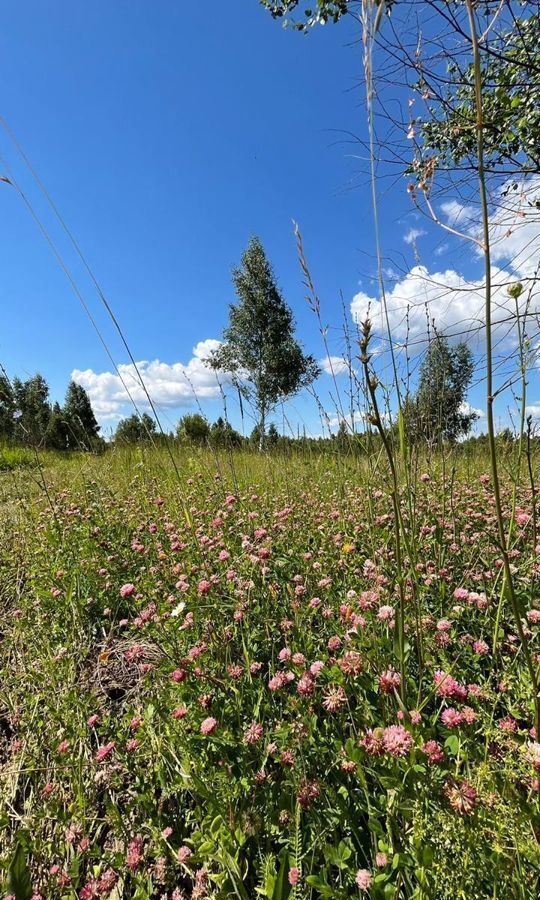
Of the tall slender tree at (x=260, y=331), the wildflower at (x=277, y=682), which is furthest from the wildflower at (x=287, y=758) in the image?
the tall slender tree at (x=260, y=331)

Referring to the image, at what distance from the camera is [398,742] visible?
0.89 meters

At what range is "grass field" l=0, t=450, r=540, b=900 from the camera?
2.98 ft

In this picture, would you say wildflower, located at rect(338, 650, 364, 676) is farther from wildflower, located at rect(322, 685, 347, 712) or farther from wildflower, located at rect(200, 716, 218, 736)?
wildflower, located at rect(200, 716, 218, 736)

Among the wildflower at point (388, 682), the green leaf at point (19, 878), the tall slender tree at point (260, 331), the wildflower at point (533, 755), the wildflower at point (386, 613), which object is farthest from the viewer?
the tall slender tree at point (260, 331)

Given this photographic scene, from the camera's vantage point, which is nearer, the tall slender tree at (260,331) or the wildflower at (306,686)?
the wildflower at (306,686)

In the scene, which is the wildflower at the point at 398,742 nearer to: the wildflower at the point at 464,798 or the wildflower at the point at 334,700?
the wildflower at the point at 464,798

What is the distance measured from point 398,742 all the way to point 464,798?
0.15 meters

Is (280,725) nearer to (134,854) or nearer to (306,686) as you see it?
(306,686)

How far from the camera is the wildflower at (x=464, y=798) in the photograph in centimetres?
84

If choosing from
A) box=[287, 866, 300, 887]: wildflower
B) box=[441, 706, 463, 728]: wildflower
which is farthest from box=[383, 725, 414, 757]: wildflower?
box=[287, 866, 300, 887]: wildflower

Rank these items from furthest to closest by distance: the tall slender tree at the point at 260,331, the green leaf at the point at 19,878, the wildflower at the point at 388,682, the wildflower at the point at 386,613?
the tall slender tree at the point at 260,331 < the wildflower at the point at 386,613 < the wildflower at the point at 388,682 < the green leaf at the point at 19,878

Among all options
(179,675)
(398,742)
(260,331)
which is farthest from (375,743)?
(260,331)

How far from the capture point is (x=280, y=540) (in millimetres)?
2379

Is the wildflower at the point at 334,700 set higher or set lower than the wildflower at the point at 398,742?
lower
